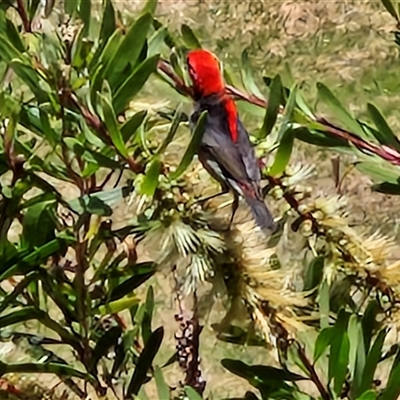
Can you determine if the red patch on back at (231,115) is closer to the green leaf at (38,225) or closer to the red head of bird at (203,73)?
the red head of bird at (203,73)

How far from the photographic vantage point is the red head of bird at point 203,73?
2.73 feet

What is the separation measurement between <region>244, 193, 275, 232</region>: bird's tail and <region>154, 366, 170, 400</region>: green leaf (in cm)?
13

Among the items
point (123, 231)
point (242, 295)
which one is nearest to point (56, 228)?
point (123, 231)

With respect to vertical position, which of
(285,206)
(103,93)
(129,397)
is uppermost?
(103,93)

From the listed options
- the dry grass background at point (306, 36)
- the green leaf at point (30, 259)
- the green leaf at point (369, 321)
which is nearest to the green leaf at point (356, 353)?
the green leaf at point (369, 321)

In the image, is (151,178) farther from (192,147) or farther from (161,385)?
(161,385)

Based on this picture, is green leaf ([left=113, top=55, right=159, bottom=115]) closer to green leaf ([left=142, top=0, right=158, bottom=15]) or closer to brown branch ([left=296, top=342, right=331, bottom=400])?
green leaf ([left=142, top=0, right=158, bottom=15])

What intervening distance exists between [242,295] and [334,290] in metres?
0.12

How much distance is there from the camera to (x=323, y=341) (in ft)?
2.25

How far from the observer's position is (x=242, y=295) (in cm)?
63

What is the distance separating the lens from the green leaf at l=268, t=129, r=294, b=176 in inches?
27.3

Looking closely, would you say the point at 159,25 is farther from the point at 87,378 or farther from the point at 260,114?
the point at 87,378

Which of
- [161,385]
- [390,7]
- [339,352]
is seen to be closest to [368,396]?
[339,352]

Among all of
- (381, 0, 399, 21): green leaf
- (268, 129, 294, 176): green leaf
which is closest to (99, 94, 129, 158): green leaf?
(268, 129, 294, 176): green leaf
